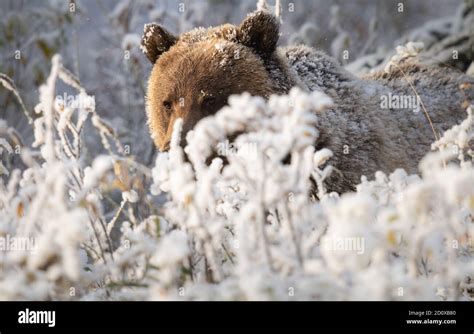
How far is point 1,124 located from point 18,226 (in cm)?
70

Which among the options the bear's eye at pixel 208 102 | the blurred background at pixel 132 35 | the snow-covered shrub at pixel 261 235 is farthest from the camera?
the blurred background at pixel 132 35

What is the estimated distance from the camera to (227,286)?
2.14 meters

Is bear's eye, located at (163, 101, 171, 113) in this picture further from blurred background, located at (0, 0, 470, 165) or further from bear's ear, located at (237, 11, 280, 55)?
blurred background, located at (0, 0, 470, 165)

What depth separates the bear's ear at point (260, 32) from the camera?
4.21 meters

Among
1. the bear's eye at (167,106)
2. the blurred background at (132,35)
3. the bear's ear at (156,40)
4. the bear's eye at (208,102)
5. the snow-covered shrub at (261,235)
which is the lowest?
the snow-covered shrub at (261,235)

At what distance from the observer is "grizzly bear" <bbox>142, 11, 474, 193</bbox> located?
414cm

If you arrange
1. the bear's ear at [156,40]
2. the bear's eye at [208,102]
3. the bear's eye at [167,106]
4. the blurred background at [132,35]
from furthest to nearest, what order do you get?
the blurred background at [132,35]
the bear's ear at [156,40]
the bear's eye at [167,106]
the bear's eye at [208,102]

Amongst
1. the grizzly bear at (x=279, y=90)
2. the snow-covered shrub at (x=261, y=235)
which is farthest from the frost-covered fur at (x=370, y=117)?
the snow-covered shrub at (x=261, y=235)

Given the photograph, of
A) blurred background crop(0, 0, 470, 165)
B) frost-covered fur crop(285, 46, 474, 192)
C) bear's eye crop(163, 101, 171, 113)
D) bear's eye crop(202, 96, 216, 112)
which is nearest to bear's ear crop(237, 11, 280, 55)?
frost-covered fur crop(285, 46, 474, 192)

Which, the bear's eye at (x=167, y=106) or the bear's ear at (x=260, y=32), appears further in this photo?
the bear's eye at (x=167, y=106)

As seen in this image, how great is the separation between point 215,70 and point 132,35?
2.60 m

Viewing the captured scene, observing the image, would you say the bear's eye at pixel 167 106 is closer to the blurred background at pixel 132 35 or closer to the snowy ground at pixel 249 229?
the snowy ground at pixel 249 229

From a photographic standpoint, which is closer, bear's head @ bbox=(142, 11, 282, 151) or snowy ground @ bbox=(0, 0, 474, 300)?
snowy ground @ bbox=(0, 0, 474, 300)
